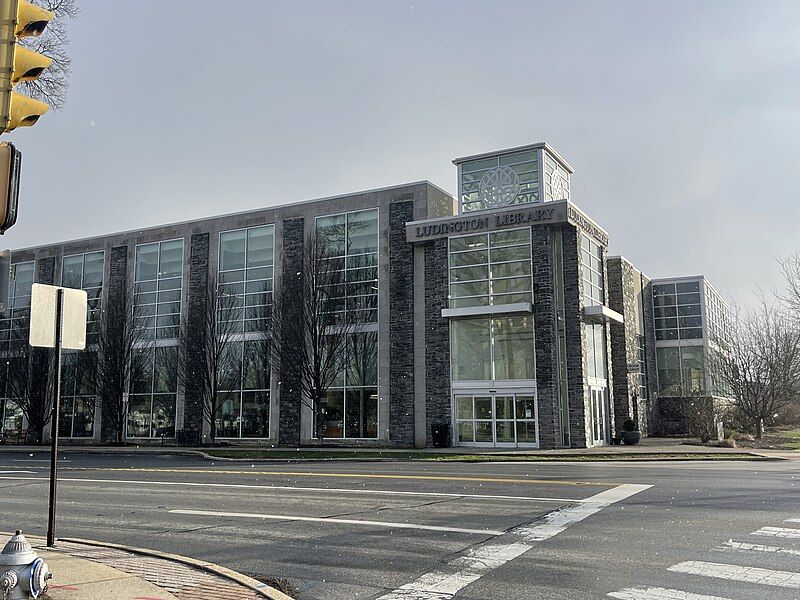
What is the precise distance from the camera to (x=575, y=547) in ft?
27.6

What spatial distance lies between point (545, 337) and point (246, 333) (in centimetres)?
1532

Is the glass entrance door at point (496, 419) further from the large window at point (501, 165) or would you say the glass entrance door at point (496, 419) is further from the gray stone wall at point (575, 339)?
the large window at point (501, 165)

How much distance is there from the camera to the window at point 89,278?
4172 cm

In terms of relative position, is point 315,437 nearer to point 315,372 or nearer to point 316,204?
point 315,372

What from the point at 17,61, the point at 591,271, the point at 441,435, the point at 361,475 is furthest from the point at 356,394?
the point at 17,61

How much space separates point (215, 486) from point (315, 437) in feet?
59.6

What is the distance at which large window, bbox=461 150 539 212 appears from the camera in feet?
102

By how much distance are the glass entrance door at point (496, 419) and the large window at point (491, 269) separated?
3977 mm

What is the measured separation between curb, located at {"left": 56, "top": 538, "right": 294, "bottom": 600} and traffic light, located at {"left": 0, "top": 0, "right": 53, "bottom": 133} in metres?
4.37

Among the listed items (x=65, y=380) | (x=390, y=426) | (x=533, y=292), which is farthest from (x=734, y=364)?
(x=65, y=380)

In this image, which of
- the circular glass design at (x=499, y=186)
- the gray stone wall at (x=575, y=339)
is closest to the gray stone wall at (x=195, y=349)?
the circular glass design at (x=499, y=186)

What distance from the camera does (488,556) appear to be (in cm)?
805

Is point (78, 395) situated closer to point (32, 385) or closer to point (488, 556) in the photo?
point (32, 385)

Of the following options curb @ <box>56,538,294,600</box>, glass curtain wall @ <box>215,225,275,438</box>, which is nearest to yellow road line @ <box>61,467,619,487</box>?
curb @ <box>56,538,294,600</box>
